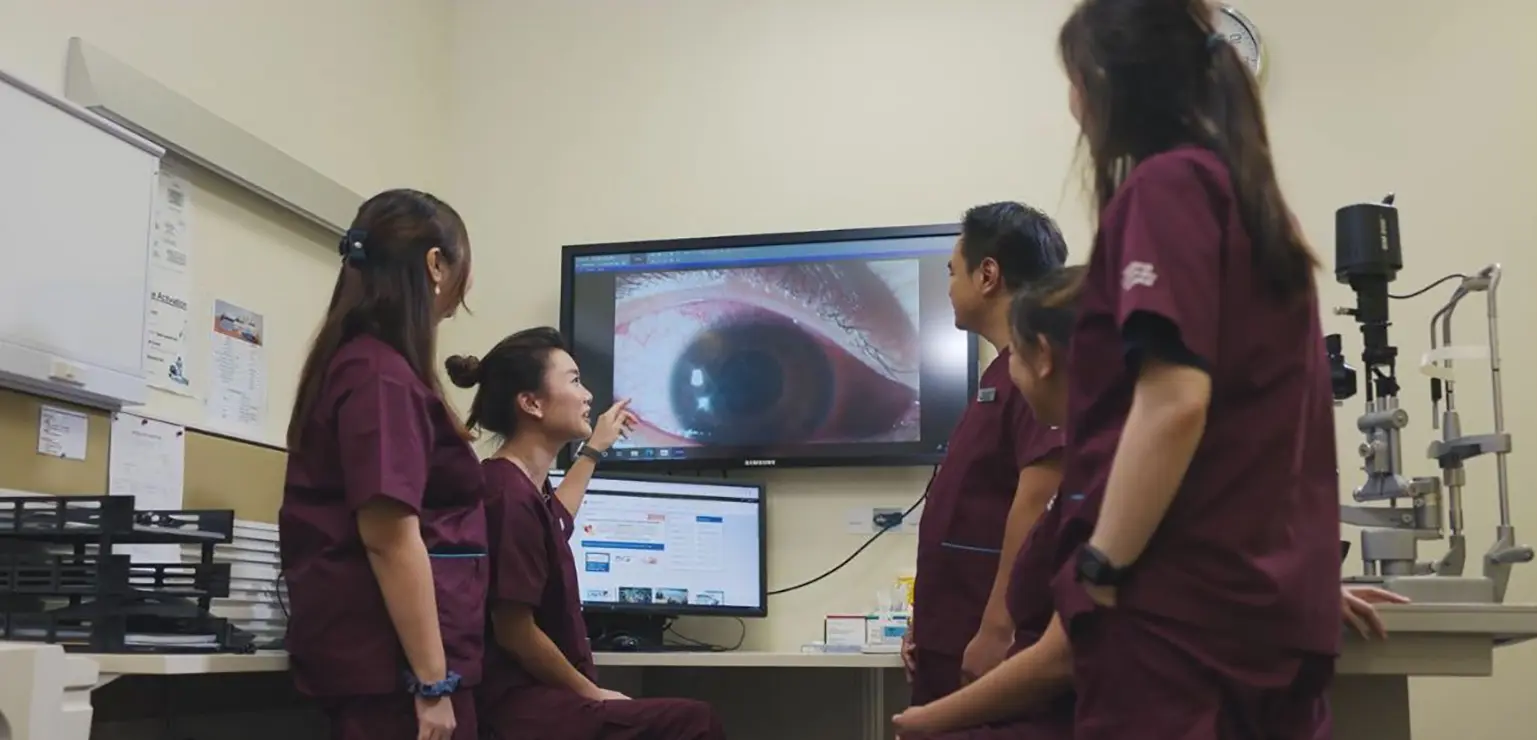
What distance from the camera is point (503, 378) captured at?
2.71 m

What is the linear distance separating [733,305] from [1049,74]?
3.47 ft

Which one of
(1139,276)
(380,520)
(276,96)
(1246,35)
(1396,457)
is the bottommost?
(380,520)

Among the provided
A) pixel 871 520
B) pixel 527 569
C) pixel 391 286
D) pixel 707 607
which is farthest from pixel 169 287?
pixel 871 520

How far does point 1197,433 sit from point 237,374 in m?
2.36

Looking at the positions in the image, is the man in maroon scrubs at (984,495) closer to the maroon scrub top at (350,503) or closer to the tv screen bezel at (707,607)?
the maroon scrub top at (350,503)

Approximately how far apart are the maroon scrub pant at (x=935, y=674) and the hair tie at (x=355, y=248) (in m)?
1.09

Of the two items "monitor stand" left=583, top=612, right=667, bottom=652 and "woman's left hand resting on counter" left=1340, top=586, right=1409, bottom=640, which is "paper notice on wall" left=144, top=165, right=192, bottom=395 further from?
"woman's left hand resting on counter" left=1340, top=586, right=1409, bottom=640

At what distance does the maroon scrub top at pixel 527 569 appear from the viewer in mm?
2381

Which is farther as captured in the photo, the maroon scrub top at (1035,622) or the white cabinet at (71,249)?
the white cabinet at (71,249)

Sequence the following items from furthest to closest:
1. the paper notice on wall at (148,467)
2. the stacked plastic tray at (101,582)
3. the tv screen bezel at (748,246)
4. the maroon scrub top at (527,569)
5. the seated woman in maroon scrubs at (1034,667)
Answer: the tv screen bezel at (748,246) < the paper notice on wall at (148,467) < the maroon scrub top at (527,569) < the stacked plastic tray at (101,582) < the seated woman in maroon scrubs at (1034,667)

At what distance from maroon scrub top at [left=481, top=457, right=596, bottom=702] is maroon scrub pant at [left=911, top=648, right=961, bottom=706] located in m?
0.65

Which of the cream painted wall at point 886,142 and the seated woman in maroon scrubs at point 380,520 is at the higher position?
the cream painted wall at point 886,142

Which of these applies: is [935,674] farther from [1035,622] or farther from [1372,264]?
[1372,264]

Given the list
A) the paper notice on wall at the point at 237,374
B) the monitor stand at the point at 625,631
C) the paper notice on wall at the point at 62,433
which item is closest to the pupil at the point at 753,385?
the monitor stand at the point at 625,631
